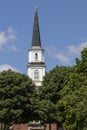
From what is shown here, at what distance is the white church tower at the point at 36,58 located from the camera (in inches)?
5408

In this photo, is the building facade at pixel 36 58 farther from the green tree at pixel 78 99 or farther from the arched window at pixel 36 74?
the green tree at pixel 78 99

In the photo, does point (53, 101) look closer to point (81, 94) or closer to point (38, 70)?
point (81, 94)

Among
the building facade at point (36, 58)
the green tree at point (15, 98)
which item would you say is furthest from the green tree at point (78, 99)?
the building facade at point (36, 58)

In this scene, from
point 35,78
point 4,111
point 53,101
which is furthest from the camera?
point 35,78

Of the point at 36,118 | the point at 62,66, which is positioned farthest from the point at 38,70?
the point at 36,118

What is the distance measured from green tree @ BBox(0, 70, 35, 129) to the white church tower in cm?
6892

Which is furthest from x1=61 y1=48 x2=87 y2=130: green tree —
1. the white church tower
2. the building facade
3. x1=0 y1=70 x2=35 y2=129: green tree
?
the white church tower

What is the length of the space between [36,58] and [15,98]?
75769 mm

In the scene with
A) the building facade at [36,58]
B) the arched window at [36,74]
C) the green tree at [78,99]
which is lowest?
the green tree at [78,99]

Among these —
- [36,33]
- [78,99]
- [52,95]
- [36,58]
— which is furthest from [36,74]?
[78,99]

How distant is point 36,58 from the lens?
461ft

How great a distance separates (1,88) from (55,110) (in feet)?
25.8

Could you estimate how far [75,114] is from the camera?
152ft

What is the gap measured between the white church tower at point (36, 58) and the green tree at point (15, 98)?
68920mm
